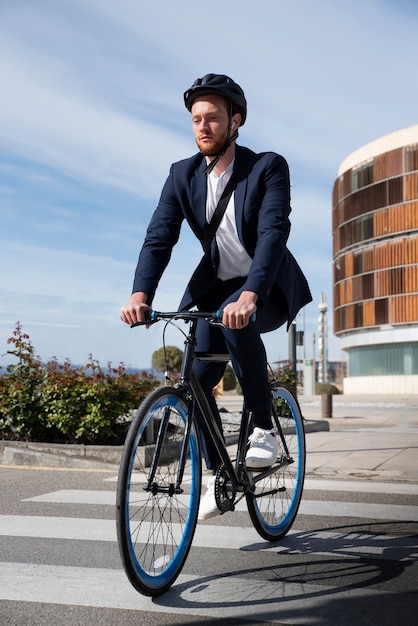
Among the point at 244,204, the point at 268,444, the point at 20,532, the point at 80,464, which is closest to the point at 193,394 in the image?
the point at 268,444

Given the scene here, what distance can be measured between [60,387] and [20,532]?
16.5 feet

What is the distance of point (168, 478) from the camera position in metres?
3.48

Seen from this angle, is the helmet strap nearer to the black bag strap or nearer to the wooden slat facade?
the black bag strap

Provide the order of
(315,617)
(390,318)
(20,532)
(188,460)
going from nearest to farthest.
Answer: (315,617) → (188,460) → (20,532) → (390,318)

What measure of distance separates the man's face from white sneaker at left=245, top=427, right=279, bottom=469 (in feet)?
4.79

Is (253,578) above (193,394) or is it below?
below

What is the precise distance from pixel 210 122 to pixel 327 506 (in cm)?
314

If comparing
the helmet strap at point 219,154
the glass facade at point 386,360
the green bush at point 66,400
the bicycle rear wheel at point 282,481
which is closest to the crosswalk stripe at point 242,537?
the bicycle rear wheel at point 282,481

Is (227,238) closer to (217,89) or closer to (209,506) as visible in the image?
(217,89)

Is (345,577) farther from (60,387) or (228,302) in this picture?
(60,387)

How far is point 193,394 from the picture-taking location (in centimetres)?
370

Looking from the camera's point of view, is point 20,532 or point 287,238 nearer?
point 287,238

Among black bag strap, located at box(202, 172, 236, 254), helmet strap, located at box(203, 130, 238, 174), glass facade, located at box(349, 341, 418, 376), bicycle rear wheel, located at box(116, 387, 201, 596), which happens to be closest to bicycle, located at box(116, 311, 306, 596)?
bicycle rear wheel, located at box(116, 387, 201, 596)

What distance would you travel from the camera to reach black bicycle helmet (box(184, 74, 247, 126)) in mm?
3805
